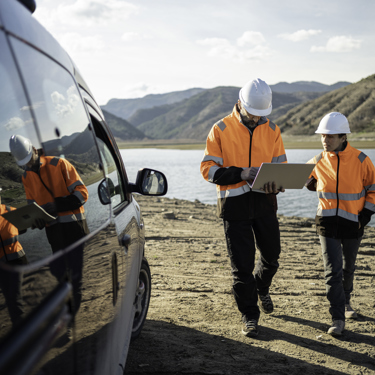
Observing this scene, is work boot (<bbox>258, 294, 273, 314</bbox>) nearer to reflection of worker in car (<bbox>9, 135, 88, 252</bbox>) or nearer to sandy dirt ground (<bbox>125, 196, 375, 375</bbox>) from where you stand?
sandy dirt ground (<bbox>125, 196, 375, 375</bbox>)

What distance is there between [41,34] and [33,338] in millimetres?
1028

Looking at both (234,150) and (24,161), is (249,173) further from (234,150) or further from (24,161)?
(24,161)

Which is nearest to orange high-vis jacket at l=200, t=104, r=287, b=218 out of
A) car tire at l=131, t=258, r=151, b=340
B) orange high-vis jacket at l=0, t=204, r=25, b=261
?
car tire at l=131, t=258, r=151, b=340

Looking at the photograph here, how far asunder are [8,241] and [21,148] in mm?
290

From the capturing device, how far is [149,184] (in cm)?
319

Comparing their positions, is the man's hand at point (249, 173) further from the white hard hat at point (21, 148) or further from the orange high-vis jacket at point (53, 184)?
the white hard hat at point (21, 148)

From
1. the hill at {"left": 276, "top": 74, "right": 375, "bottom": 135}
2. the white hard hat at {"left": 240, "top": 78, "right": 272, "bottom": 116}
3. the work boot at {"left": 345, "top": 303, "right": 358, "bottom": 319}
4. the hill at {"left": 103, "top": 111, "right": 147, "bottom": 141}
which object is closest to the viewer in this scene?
the white hard hat at {"left": 240, "top": 78, "right": 272, "bottom": 116}

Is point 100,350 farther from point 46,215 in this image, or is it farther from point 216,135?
point 216,135

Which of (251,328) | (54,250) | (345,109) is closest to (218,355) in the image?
(251,328)

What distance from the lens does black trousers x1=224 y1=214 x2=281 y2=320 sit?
380 centimetres

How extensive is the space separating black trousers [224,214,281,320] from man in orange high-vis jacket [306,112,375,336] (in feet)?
1.53

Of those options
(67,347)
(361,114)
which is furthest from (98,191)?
(361,114)

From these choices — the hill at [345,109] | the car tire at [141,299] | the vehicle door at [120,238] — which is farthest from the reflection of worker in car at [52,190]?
the hill at [345,109]

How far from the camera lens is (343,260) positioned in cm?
418
